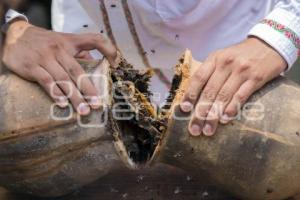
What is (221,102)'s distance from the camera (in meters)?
1.04

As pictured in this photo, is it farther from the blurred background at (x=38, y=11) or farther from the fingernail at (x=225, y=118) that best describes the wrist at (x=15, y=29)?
the fingernail at (x=225, y=118)

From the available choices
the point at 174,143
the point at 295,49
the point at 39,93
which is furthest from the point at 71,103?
the point at 295,49

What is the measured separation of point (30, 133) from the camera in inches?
41.0

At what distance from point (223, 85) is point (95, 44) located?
275 mm

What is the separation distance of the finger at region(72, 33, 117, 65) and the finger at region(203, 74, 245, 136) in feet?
0.79

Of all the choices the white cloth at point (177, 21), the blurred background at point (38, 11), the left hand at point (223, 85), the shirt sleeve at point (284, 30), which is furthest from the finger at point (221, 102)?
the blurred background at point (38, 11)

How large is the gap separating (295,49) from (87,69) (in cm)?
41

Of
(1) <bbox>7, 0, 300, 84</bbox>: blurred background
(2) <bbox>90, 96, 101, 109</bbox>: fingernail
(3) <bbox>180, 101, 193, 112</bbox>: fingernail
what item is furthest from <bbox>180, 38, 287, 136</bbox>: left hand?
(1) <bbox>7, 0, 300, 84</bbox>: blurred background

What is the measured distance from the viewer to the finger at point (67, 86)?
3.39 feet

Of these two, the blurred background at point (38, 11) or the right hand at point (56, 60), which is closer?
the right hand at point (56, 60)

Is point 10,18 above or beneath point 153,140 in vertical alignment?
above

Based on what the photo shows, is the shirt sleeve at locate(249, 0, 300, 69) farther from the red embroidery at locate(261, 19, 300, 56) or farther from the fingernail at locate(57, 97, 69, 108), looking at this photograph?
the fingernail at locate(57, 97, 69, 108)

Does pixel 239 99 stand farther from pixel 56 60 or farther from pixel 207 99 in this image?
pixel 56 60

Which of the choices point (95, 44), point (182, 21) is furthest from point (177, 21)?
point (95, 44)
